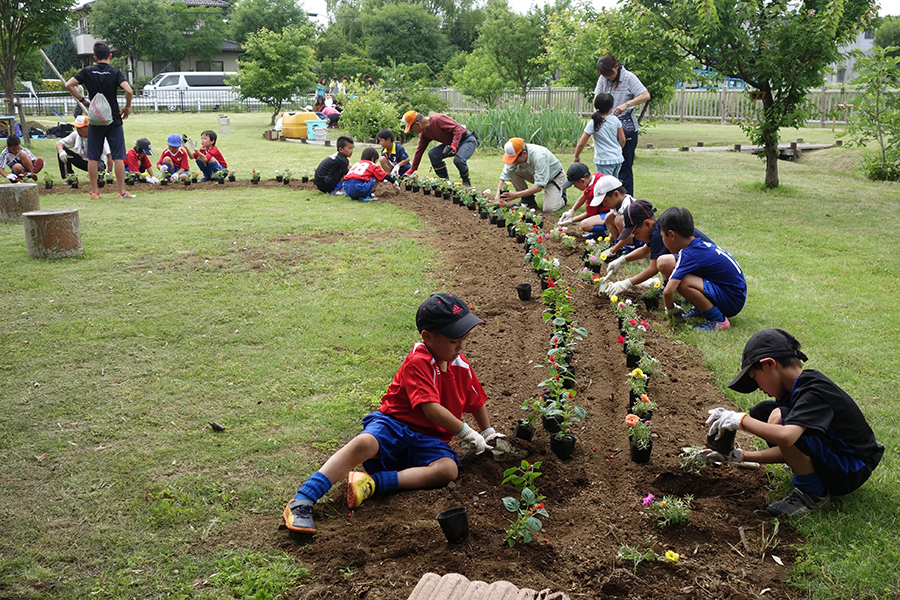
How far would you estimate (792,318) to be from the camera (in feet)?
18.8

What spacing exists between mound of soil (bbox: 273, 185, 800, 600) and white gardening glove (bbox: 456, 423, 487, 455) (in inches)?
5.4

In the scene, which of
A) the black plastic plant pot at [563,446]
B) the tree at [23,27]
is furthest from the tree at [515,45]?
the black plastic plant pot at [563,446]

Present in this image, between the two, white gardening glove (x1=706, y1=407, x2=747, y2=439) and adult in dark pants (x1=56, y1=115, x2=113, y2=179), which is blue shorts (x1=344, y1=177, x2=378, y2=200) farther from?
white gardening glove (x1=706, y1=407, x2=747, y2=439)

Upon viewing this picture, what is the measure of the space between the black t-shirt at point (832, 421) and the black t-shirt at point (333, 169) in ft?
32.8

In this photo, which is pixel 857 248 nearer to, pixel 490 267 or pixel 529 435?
pixel 490 267

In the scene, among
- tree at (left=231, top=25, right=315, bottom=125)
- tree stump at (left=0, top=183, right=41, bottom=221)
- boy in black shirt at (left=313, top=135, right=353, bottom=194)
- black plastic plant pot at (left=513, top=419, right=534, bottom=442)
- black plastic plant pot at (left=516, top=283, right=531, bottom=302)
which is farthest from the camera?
tree at (left=231, top=25, right=315, bottom=125)

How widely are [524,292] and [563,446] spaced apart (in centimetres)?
273

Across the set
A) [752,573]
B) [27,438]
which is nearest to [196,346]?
[27,438]

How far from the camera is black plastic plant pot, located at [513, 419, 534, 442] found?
12.7 ft

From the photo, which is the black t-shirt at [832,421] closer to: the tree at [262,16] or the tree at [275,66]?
the tree at [275,66]

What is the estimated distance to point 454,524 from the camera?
294 cm

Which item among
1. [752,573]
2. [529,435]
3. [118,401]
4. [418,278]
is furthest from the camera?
[418,278]

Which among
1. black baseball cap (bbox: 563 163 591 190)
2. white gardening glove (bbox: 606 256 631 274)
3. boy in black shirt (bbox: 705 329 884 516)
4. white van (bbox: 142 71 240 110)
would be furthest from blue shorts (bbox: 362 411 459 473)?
white van (bbox: 142 71 240 110)

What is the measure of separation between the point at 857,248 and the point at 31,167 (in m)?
13.7
